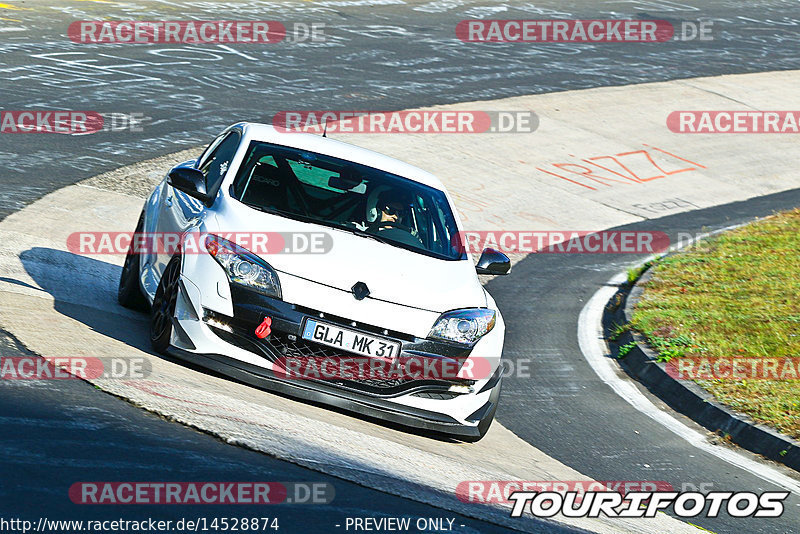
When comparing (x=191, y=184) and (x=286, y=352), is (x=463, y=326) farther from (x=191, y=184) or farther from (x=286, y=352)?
(x=191, y=184)

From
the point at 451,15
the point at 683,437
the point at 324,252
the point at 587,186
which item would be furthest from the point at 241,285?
the point at 451,15

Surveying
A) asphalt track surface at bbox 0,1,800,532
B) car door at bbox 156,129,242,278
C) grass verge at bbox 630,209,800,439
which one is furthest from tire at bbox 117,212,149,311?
grass verge at bbox 630,209,800,439

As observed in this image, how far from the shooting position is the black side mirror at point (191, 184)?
7.10 m

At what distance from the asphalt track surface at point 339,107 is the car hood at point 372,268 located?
130 cm

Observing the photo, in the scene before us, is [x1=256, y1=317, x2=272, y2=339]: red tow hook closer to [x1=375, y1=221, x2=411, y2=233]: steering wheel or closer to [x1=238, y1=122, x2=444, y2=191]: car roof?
[x1=375, y1=221, x2=411, y2=233]: steering wheel

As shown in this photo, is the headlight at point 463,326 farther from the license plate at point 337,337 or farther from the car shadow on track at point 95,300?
the car shadow on track at point 95,300

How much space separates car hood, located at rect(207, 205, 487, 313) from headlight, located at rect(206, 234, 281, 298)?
0.22 feet

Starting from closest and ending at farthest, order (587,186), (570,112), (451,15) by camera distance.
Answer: (587,186) → (570,112) → (451,15)

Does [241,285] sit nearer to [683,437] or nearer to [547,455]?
[547,455]

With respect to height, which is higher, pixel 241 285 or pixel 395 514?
pixel 241 285

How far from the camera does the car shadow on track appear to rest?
6727mm

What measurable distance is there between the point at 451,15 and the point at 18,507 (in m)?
23.8

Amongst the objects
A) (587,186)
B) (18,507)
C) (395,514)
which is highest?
(18,507)

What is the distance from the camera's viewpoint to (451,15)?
2686 centimetres
